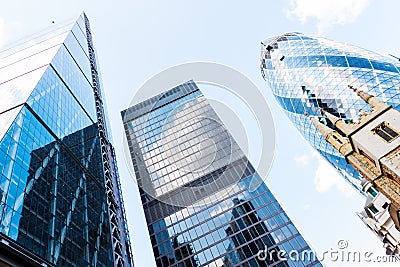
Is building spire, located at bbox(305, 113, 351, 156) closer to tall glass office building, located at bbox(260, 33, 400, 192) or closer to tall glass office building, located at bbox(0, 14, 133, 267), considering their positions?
tall glass office building, located at bbox(0, 14, 133, 267)

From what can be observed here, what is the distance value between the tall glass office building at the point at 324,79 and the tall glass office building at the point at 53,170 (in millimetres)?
49715

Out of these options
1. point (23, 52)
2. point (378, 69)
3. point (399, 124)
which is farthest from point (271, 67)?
point (399, 124)

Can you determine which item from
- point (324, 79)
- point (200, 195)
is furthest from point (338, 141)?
point (324, 79)

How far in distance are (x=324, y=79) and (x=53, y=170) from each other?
71.3m

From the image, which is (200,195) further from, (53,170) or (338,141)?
(53,170)

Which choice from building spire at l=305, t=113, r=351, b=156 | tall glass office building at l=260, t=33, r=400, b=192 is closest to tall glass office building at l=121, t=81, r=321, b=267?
building spire at l=305, t=113, r=351, b=156

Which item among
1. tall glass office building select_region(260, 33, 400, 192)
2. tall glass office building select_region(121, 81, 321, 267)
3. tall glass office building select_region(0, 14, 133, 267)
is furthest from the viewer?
tall glass office building select_region(260, 33, 400, 192)

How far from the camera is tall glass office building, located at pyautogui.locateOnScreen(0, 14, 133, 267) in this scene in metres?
25.9

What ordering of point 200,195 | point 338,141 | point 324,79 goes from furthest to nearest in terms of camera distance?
point 324,79 → point 200,195 → point 338,141

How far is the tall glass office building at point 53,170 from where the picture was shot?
25938 mm

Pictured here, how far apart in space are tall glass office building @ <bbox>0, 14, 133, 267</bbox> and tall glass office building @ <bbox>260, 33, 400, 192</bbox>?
4972 centimetres

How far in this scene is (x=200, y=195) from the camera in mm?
68188

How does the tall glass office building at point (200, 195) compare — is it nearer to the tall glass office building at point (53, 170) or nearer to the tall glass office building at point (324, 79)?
the tall glass office building at point (53, 170)

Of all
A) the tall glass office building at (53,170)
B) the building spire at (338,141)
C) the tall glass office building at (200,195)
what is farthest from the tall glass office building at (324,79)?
the tall glass office building at (53,170)
